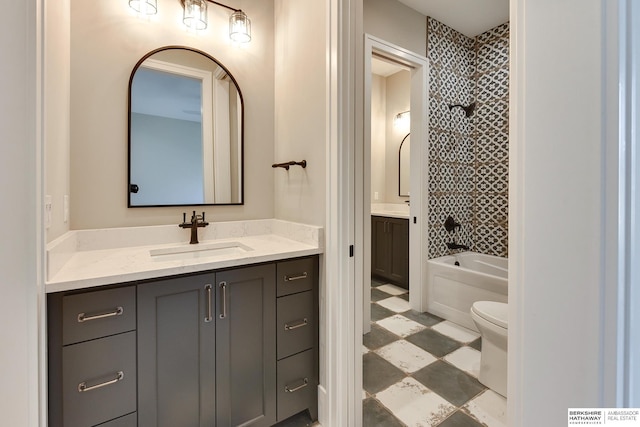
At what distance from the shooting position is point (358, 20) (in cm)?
141

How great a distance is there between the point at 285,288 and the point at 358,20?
1399mm

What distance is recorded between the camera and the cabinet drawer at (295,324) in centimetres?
143

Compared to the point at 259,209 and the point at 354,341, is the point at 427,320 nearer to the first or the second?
the point at 354,341

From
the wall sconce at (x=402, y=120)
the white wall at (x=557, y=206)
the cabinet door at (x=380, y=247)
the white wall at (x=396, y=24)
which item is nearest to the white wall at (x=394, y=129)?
the wall sconce at (x=402, y=120)

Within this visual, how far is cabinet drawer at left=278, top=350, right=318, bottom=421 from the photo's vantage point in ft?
4.71

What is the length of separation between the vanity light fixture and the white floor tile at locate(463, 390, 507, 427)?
104 inches

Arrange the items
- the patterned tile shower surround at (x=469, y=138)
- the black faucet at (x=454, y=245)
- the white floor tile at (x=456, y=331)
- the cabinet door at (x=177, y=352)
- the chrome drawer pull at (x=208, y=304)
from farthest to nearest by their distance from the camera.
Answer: the black faucet at (x=454, y=245)
the patterned tile shower surround at (x=469, y=138)
the white floor tile at (x=456, y=331)
the chrome drawer pull at (x=208, y=304)
the cabinet door at (x=177, y=352)

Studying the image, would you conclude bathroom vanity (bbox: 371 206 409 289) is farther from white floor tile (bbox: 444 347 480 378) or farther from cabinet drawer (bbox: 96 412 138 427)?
cabinet drawer (bbox: 96 412 138 427)

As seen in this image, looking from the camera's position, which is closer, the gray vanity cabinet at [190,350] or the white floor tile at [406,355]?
the gray vanity cabinet at [190,350]

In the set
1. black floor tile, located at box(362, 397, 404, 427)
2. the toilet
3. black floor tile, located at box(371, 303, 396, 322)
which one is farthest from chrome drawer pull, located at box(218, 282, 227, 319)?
black floor tile, located at box(371, 303, 396, 322)

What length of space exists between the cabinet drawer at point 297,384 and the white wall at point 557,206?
1.06 meters

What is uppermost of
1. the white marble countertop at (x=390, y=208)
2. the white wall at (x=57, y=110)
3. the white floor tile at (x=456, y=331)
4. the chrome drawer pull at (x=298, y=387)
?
the white wall at (x=57, y=110)

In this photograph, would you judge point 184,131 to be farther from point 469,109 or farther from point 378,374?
point 469,109

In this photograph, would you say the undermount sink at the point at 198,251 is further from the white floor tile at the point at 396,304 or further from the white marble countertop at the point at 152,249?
the white floor tile at the point at 396,304
